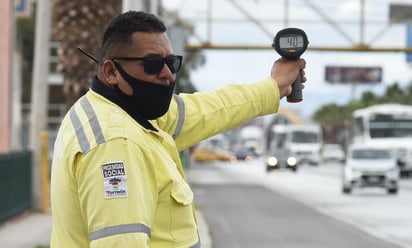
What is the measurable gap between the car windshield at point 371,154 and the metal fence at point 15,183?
14.0 meters

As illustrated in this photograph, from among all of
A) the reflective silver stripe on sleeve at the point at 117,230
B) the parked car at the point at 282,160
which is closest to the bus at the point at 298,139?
the parked car at the point at 282,160

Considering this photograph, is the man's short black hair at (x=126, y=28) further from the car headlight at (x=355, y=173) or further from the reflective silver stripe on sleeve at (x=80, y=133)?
the car headlight at (x=355, y=173)

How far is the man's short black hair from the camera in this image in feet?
9.98

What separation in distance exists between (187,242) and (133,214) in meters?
0.34

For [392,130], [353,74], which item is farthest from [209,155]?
[353,74]

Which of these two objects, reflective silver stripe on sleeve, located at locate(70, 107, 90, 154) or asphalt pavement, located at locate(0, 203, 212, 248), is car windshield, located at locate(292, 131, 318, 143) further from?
reflective silver stripe on sleeve, located at locate(70, 107, 90, 154)

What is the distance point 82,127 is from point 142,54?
31 cm

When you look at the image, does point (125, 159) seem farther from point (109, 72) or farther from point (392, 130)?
point (392, 130)

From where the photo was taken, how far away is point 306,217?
2280cm

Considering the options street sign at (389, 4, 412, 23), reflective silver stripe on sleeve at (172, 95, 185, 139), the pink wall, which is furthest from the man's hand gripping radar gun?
street sign at (389, 4, 412, 23)

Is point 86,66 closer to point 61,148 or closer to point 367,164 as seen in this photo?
point 367,164

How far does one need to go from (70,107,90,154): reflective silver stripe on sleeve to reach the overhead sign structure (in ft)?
516

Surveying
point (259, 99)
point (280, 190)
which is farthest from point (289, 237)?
point (280, 190)

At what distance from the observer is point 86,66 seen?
2036 centimetres
